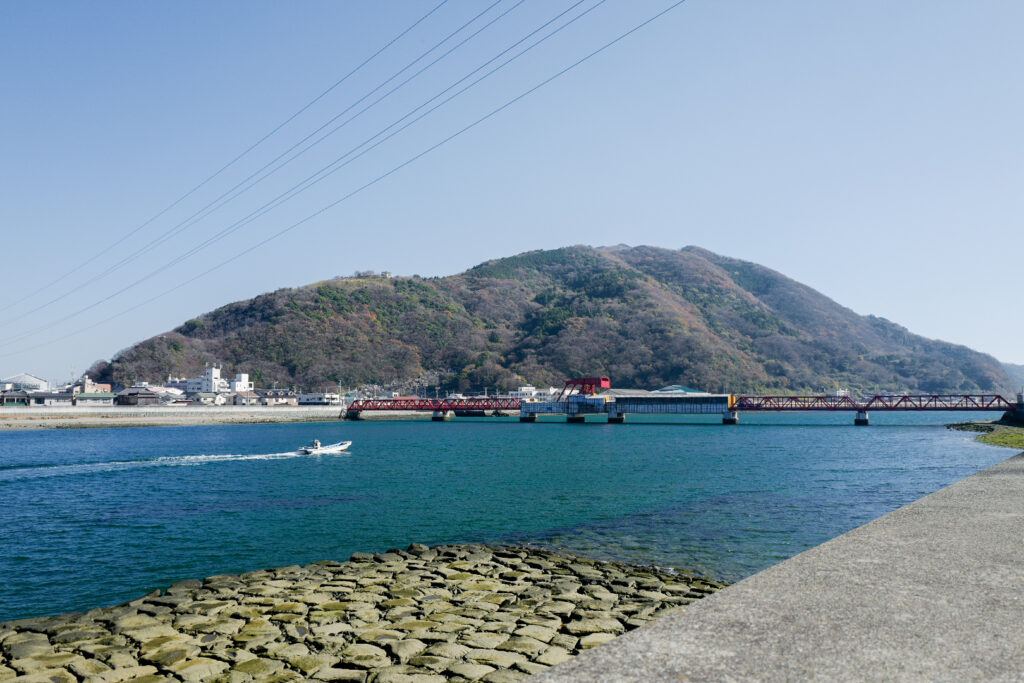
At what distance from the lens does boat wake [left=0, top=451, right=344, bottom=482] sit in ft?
138

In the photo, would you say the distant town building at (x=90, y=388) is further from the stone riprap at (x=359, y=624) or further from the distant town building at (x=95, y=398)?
the stone riprap at (x=359, y=624)

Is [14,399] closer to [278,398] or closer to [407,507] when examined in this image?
[278,398]

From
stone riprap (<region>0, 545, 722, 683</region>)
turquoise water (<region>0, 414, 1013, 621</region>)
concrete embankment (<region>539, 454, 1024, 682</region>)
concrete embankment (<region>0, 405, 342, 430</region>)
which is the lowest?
concrete embankment (<region>0, 405, 342, 430</region>)

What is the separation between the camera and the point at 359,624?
11.7 meters

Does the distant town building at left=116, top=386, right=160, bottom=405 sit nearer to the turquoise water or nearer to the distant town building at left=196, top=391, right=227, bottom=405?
the distant town building at left=196, top=391, right=227, bottom=405

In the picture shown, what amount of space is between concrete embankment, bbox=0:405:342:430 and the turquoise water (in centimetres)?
5906

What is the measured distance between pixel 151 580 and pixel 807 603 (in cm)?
1613

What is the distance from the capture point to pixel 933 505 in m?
15.2

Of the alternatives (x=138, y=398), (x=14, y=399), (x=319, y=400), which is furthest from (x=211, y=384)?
(x=14, y=399)

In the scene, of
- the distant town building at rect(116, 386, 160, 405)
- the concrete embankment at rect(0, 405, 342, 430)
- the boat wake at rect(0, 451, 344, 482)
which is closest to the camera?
the boat wake at rect(0, 451, 344, 482)

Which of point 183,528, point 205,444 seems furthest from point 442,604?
point 205,444

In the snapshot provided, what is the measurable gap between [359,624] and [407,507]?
1652cm

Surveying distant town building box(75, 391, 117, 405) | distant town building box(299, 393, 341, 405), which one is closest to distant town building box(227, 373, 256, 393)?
distant town building box(299, 393, 341, 405)

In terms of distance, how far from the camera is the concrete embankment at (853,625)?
5695mm
